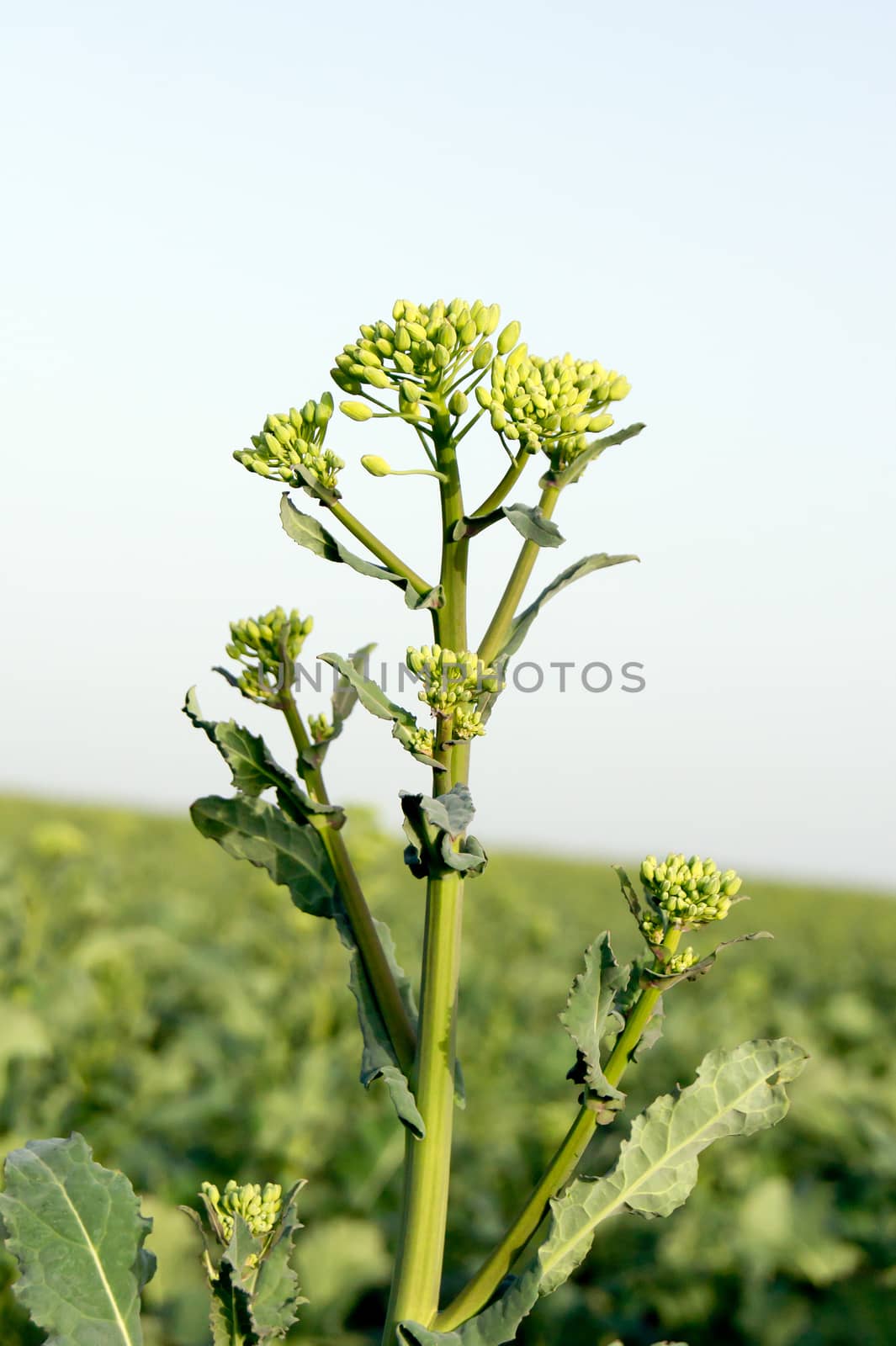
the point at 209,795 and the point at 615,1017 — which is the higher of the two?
the point at 209,795

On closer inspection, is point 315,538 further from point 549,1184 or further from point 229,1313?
point 229,1313

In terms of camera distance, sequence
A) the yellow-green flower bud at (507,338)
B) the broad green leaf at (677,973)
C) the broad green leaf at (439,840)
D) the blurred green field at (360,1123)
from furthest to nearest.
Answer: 1. the blurred green field at (360,1123)
2. the yellow-green flower bud at (507,338)
3. the broad green leaf at (677,973)
4. the broad green leaf at (439,840)

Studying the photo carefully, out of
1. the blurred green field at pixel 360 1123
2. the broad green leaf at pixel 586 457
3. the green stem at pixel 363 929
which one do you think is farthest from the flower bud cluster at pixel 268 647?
the blurred green field at pixel 360 1123

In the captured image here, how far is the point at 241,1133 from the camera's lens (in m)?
5.98

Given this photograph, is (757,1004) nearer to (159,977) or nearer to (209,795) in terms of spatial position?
(159,977)

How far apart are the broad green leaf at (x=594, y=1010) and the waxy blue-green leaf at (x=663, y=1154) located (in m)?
0.14

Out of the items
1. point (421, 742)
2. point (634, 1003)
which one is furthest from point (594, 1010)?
point (421, 742)

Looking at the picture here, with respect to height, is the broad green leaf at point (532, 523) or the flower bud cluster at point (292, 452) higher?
the flower bud cluster at point (292, 452)

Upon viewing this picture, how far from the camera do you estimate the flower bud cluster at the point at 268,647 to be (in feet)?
6.15

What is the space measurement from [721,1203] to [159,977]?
4299 millimetres

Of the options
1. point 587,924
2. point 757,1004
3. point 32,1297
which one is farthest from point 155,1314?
point 587,924

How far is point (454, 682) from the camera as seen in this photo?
65.4 inches

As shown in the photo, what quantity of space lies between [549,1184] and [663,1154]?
19 centimetres

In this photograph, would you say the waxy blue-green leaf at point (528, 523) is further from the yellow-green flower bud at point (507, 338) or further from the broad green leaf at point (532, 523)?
the yellow-green flower bud at point (507, 338)
